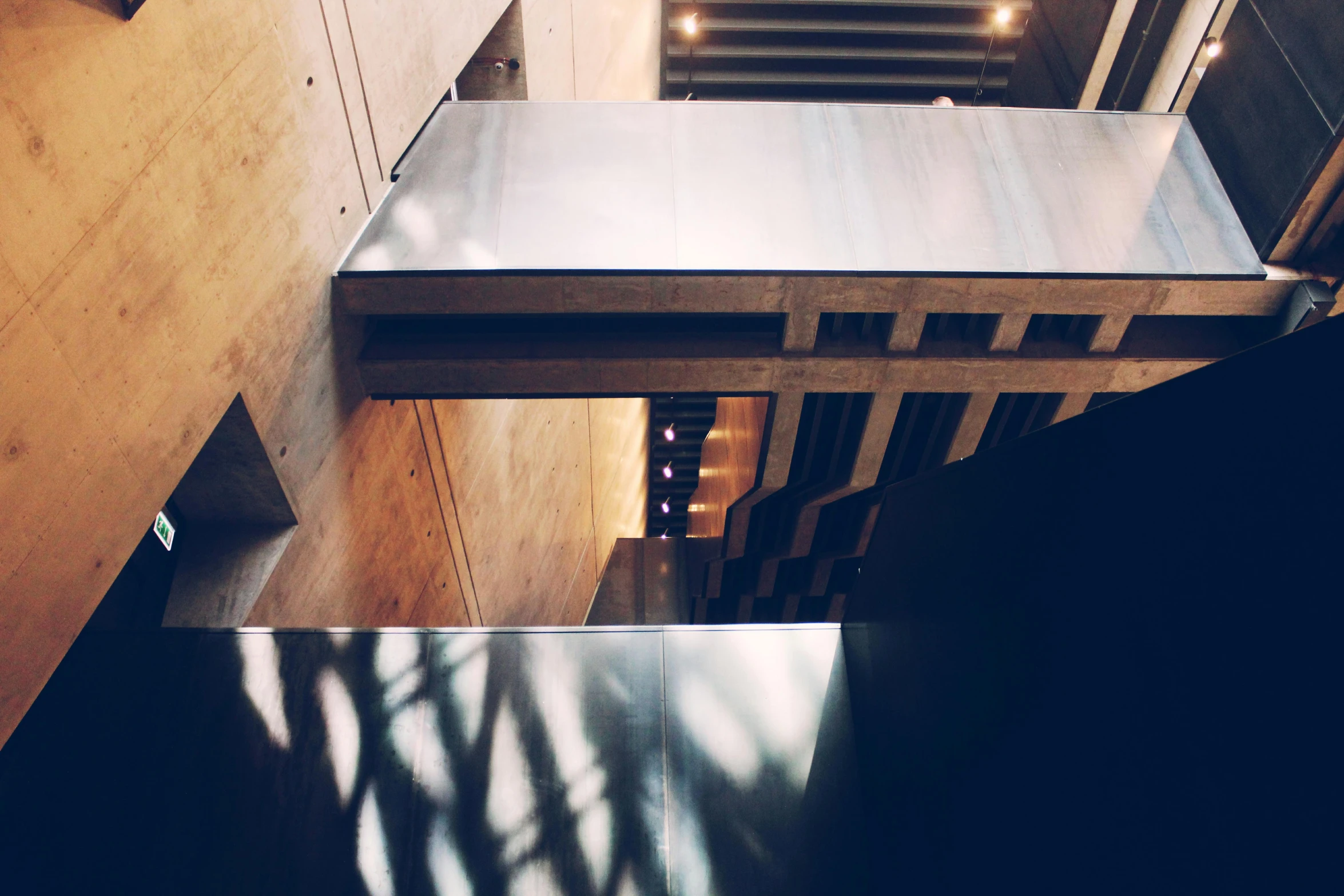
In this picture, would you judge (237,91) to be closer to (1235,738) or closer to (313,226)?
(313,226)

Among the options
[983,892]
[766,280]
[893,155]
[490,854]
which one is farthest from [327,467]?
[893,155]

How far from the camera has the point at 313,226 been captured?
511 cm

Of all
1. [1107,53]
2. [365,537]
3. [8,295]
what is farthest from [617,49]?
[8,295]

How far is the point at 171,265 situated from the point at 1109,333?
6775 millimetres

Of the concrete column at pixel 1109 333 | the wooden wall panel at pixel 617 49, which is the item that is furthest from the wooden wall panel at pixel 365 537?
the concrete column at pixel 1109 333

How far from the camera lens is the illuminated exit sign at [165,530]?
16.2 feet

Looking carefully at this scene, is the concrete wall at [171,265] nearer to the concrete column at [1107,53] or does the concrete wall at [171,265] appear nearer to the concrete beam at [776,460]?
the concrete beam at [776,460]

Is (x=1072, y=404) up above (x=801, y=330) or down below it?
above

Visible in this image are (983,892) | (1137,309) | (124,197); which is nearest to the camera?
(983,892)

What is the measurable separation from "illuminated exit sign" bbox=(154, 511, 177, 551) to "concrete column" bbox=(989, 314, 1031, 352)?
6.33 metres

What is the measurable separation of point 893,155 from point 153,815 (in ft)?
22.7

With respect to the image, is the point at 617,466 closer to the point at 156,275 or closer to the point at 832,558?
the point at 832,558

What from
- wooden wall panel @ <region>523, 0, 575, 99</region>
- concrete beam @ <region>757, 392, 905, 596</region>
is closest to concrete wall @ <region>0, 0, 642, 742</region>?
wooden wall panel @ <region>523, 0, 575, 99</region>

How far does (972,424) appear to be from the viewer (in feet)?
25.2
